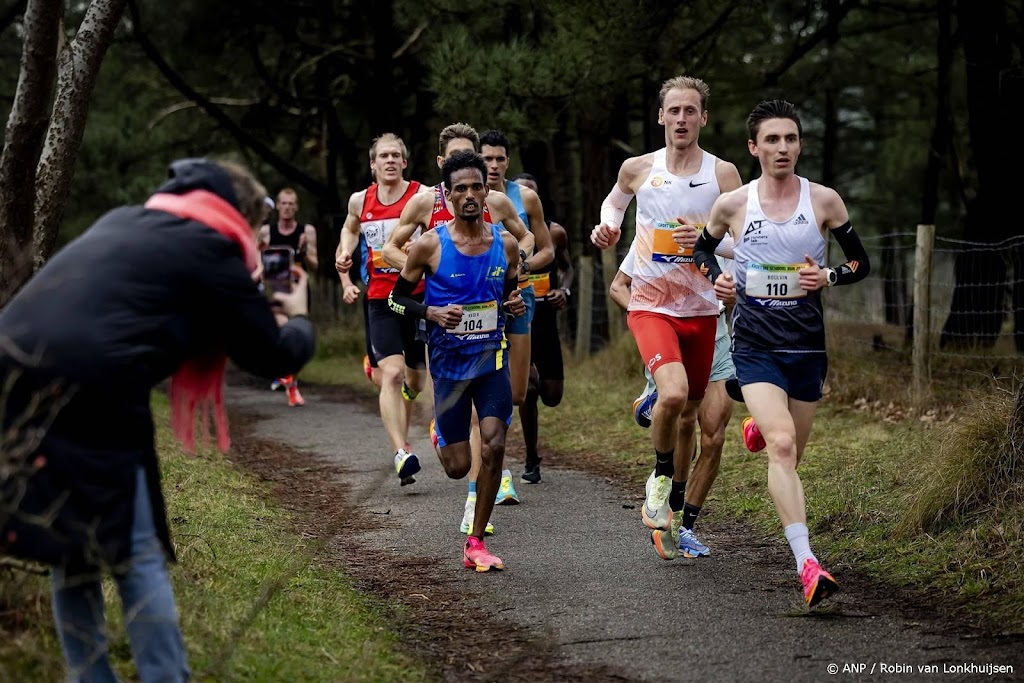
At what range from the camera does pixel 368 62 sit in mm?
24016

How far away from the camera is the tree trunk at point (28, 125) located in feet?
21.1

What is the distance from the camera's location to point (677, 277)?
287 inches

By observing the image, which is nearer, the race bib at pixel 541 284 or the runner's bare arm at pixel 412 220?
the runner's bare arm at pixel 412 220

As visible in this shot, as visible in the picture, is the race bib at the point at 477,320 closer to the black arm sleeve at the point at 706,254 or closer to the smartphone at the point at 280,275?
the black arm sleeve at the point at 706,254

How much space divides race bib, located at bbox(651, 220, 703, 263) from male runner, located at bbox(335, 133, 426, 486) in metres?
2.66

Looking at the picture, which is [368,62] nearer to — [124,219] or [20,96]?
[20,96]

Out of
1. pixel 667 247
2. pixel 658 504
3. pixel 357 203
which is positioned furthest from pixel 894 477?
pixel 357 203

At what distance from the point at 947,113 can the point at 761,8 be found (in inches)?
247

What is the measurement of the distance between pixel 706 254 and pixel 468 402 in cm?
155

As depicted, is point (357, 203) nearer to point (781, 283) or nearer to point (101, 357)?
point (781, 283)

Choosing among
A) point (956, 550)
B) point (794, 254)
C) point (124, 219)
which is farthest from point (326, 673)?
point (956, 550)

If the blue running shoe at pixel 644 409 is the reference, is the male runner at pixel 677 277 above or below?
above

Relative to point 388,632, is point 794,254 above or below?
above

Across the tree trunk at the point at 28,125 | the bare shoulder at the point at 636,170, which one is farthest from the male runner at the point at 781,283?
the tree trunk at the point at 28,125
